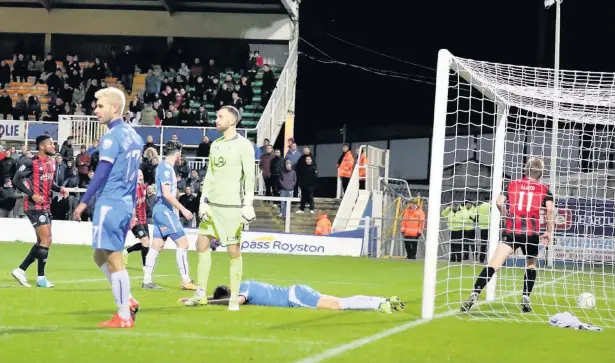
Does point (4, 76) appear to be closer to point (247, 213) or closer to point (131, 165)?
point (247, 213)

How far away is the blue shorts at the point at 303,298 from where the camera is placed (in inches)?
451

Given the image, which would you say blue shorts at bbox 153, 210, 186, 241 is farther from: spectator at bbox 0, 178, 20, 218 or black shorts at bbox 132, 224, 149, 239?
spectator at bbox 0, 178, 20, 218

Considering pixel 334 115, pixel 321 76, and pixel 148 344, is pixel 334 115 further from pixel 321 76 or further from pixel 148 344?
pixel 148 344

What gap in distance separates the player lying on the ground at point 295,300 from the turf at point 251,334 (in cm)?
18

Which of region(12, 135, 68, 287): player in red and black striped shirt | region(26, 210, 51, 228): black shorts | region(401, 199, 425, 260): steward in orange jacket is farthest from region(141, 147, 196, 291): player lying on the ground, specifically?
region(401, 199, 425, 260): steward in orange jacket

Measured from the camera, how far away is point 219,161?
36.9 feet

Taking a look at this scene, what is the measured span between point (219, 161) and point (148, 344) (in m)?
3.50

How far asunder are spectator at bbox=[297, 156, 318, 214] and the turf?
1610 centimetres

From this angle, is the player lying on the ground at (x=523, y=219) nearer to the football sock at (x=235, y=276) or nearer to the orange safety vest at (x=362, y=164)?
the football sock at (x=235, y=276)

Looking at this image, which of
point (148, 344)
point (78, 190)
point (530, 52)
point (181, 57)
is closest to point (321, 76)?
point (181, 57)

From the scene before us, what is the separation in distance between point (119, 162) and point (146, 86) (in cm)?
3085

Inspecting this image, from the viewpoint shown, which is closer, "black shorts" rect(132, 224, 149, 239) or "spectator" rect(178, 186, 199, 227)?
"black shorts" rect(132, 224, 149, 239)

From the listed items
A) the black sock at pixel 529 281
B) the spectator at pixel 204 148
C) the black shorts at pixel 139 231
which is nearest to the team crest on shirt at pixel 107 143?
the black sock at pixel 529 281

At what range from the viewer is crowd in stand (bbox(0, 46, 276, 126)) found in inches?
1445
